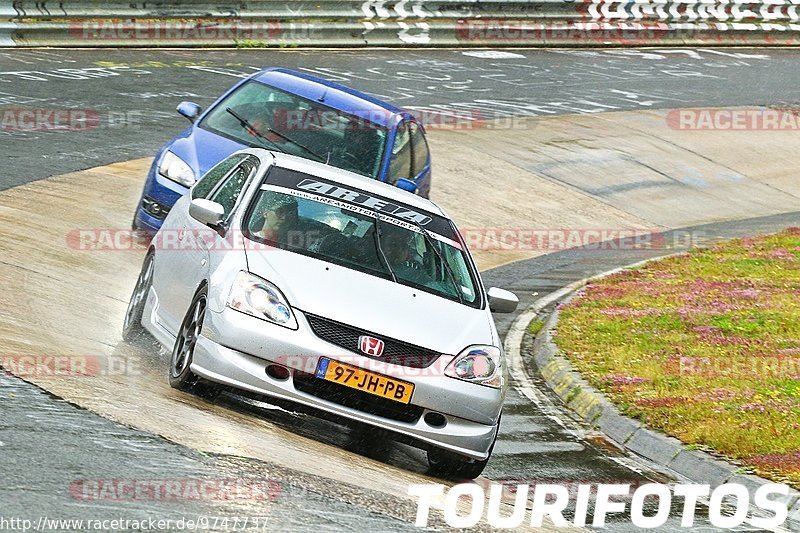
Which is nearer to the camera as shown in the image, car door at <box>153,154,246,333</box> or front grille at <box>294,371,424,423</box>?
front grille at <box>294,371,424,423</box>

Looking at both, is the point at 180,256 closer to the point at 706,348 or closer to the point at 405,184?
the point at 405,184

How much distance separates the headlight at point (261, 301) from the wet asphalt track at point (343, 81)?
33.2 inches

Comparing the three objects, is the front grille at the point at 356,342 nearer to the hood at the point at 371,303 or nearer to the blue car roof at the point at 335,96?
the hood at the point at 371,303

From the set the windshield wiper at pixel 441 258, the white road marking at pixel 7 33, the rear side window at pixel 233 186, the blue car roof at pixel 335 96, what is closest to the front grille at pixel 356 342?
the windshield wiper at pixel 441 258

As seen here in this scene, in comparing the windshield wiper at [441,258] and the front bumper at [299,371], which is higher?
the windshield wiper at [441,258]

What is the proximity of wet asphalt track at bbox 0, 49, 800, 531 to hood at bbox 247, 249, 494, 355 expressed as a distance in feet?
2.97

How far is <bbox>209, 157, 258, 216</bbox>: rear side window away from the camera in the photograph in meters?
9.48

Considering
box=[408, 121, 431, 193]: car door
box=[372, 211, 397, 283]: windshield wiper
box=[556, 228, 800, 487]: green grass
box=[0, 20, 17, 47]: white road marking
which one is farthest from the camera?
box=[0, 20, 17, 47]: white road marking

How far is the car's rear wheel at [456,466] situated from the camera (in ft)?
27.5

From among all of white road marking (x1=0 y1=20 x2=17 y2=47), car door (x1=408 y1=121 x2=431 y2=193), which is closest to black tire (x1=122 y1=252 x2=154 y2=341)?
car door (x1=408 y1=121 x2=431 y2=193)

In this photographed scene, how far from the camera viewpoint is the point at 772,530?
27.3ft

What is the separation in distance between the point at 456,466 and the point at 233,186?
8.54ft

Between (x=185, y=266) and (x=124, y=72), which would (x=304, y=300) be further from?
(x=124, y=72)

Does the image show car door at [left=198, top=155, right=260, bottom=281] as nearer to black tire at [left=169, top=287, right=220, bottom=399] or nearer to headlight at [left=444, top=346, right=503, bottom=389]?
black tire at [left=169, top=287, right=220, bottom=399]
